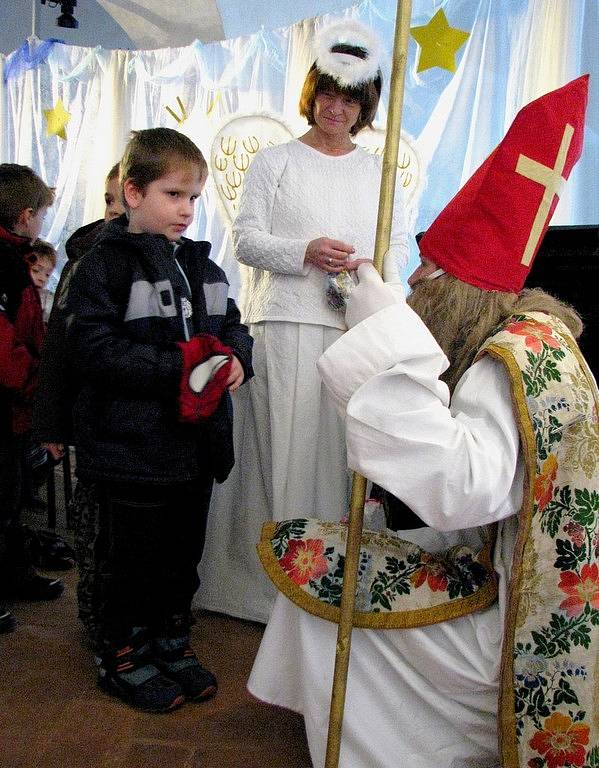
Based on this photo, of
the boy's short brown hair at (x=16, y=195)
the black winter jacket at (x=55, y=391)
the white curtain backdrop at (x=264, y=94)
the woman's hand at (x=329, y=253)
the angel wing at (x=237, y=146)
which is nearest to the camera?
the black winter jacket at (x=55, y=391)

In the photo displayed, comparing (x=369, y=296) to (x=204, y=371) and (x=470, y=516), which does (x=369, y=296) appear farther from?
(x=204, y=371)

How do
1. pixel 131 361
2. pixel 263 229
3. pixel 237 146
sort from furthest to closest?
pixel 237 146
pixel 263 229
pixel 131 361

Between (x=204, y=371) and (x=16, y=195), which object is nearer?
(x=204, y=371)

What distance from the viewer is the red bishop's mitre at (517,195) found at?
65.3 inches

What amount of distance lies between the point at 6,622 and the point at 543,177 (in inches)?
82.8

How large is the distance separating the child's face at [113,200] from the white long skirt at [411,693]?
1.74m

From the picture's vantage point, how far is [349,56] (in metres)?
2.62

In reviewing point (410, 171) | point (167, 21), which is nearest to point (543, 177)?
point (410, 171)

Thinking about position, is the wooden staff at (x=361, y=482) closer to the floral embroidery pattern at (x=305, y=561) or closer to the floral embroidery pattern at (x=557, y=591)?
the floral embroidery pattern at (x=305, y=561)

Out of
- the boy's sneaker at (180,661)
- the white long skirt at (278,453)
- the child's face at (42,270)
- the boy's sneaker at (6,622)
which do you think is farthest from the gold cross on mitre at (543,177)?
the child's face at (42,270)

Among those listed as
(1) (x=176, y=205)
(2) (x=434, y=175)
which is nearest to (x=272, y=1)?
(2) (x=434, y=175)

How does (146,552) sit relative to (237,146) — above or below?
below

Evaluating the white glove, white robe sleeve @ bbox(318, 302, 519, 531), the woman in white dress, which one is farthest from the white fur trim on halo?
white robe sleeve @ bbox(318, 302, 519, 531)

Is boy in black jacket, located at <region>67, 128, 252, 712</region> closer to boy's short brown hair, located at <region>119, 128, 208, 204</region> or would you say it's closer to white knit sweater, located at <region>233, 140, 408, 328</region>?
boy's short brown hair, located at <region>119, 128, 208, 204</region>
